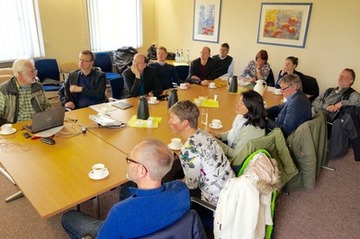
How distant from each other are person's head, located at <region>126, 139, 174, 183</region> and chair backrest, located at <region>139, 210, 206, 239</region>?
0.71 feet

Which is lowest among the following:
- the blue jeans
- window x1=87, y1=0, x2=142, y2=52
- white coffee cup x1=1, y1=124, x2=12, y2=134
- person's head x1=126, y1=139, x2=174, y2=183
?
the blue jeans

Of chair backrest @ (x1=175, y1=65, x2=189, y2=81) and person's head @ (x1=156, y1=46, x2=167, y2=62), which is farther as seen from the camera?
chair backrest @ (x1=175, y1=65, x2=189, y2=81)

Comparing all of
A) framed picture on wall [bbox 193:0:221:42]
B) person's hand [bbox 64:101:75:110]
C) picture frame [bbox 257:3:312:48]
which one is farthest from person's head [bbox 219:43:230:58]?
person's hand [bbox 64:101:75:110]

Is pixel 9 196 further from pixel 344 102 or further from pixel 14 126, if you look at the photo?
pixel 344 102

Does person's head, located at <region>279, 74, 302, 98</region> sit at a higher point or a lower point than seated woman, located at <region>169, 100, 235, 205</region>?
higher

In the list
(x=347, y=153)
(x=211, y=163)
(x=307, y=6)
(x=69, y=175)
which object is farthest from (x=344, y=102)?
(x=69, y=175)

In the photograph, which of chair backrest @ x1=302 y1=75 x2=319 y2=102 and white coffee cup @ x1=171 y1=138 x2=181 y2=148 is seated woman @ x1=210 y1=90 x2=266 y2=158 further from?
chair backrest @ x1=302 y1=75 x2=319 y2=102

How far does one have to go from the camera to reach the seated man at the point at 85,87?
3.30 metres

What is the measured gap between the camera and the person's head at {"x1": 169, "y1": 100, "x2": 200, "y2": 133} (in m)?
1.85

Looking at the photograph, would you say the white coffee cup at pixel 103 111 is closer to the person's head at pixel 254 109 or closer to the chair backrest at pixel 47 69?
the person's head at pixel 254 109

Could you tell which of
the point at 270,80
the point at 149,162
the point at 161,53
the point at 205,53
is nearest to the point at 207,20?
the point at 205,53

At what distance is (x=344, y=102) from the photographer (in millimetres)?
3516

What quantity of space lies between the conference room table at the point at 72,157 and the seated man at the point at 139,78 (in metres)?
0.73

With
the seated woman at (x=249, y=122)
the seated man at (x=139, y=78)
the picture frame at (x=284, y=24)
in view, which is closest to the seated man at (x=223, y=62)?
the picture frame at (x=284, y=24)
